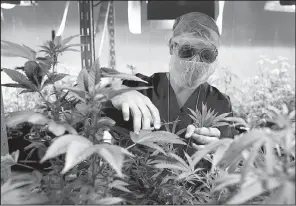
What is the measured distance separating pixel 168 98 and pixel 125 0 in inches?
35.2

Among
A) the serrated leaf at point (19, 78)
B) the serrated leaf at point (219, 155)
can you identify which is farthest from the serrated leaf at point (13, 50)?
the serrated leaf at point (219, 155)

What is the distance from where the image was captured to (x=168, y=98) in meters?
1.09

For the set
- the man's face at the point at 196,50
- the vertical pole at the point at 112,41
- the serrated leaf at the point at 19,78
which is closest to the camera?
the serrated leaf at the point at 19,78

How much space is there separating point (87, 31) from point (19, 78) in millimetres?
976

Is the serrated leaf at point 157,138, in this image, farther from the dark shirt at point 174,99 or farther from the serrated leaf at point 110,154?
the dark shirt at point 174,99

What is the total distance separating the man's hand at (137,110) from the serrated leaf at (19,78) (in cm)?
21

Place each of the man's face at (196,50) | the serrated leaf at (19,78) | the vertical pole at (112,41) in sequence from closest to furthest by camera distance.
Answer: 1. the serrated leaf at (19,78)
2. the man's face at (196,50)
3. the vertical pole at (112,41)

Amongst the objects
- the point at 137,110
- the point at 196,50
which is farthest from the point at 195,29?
the point at 137,110

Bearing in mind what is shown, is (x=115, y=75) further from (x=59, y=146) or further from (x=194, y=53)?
(x=194, y=53)

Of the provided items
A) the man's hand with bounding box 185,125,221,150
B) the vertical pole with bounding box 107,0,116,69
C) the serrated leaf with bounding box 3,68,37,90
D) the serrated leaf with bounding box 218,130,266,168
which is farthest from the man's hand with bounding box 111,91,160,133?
the vertical pole with bounding box 107,0,116,69

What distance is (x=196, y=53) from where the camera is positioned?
104 centimetres

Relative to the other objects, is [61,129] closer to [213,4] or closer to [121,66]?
[213,4]

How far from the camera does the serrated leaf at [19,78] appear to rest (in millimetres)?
594

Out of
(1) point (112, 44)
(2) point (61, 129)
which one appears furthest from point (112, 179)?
(1) point (112, 44)
